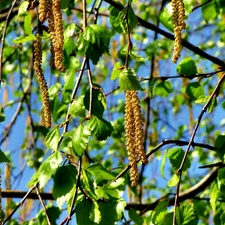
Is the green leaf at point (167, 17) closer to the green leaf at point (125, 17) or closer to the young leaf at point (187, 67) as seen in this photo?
the young leaf at point (187, 67)

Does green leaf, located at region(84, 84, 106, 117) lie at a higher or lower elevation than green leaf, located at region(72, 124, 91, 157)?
higher

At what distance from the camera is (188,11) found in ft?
5.26

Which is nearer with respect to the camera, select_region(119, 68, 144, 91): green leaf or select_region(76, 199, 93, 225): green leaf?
select_region(119, 68, 144, 91): green leaf

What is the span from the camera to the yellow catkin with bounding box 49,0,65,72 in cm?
108

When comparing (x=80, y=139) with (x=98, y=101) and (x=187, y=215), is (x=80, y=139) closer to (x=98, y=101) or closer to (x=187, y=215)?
(x=98, y=101)

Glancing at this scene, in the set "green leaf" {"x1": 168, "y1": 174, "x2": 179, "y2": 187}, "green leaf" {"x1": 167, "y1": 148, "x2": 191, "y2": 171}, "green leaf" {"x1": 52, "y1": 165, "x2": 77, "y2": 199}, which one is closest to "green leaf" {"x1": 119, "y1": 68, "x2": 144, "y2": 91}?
"green leaf" {"x1": 52, "y1": 165, "x2": 77, "y2": 199}

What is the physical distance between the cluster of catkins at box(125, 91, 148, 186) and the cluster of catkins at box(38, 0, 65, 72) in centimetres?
15

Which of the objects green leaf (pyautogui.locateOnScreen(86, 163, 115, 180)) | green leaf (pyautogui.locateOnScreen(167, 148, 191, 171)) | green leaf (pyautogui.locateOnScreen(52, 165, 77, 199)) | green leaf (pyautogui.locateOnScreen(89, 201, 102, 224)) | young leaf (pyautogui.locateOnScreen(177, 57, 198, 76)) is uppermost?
young leaf (pyautogui.locateOnScreen(177, 57, 198, 76))

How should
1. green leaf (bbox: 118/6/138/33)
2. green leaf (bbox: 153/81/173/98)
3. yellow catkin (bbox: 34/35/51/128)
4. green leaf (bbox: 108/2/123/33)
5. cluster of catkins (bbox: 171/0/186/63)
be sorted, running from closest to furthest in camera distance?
cluster of catkins (bbox: 171/0/186/63) < yellow catkin (bbox: 34/35/51/128) < green leaf (bbox: 118/6/138/33) < green leaf (bbox: 108/2/123/33) < green leaf (bbox: 153/81/173/98)

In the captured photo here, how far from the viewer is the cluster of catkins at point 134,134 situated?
1.06 m

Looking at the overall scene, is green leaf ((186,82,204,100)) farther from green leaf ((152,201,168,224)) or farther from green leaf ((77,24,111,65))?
green leaf ((77,24,111,65))

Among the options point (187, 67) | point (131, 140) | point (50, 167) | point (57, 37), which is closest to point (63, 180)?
point (50, 167)

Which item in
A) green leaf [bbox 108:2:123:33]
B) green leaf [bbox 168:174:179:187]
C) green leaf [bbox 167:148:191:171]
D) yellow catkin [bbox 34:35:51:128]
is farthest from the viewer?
green leaf [bbox 108:2:123:33]

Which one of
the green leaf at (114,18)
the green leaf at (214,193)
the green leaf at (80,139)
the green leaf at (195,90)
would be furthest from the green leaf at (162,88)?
the green leaf at (80,139)
